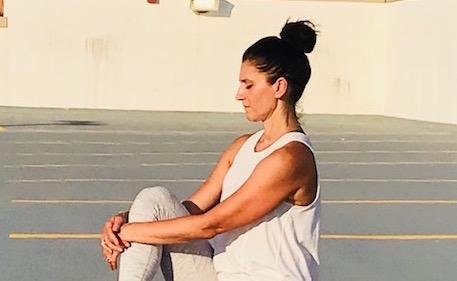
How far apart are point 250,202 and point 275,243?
0.19 metres

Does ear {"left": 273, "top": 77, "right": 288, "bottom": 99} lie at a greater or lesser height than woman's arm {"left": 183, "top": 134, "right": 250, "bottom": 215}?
greater

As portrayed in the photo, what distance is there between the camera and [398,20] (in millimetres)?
24391

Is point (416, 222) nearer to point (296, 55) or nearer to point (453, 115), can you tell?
point (296, 55)

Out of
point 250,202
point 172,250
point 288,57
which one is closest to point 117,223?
point 172,250

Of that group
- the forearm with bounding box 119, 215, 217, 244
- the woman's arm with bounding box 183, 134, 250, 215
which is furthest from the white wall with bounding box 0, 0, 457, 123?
the forearm with bounding box 119, 215, 217, 244

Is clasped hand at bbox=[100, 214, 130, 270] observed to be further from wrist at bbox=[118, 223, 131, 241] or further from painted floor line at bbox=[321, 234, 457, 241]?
painted floor line at bbox=[321, 234, 457, 241]

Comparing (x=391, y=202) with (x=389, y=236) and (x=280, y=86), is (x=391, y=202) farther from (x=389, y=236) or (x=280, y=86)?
(x=280, y=86)

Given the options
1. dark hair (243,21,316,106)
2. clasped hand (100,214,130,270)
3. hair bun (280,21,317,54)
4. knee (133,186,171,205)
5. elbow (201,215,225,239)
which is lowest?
clasped hand (100,214,130,270)

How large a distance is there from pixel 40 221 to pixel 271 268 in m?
5.03

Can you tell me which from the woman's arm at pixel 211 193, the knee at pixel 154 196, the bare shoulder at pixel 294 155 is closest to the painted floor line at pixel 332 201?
the woman's arm at pixel 211 193

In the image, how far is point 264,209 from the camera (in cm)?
312

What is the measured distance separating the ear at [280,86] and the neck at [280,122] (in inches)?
2.8

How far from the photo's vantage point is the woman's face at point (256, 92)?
3188 mm

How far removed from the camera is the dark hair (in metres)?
3.17
